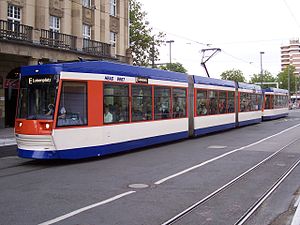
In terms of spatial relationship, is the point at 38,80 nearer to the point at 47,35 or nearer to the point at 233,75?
the point at 47,35

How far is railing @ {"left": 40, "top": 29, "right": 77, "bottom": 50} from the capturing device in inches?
1103

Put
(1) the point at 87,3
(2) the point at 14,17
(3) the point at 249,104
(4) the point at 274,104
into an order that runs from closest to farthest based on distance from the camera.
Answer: (2) the point at 14,17, (3) the point at 249,104, (1) the point at 87,3, (4) the point at 274,104

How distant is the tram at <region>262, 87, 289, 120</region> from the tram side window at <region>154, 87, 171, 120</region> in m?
22.0

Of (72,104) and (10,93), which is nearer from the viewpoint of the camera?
(72,104)

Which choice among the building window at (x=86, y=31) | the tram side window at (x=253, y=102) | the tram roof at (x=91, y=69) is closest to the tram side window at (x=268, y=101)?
the tram side window at (x=253, y=102)

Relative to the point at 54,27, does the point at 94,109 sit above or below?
below

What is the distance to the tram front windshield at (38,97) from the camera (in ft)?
40.2

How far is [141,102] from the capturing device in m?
15.9

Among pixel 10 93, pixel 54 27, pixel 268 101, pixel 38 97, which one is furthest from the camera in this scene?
pixel 268 101

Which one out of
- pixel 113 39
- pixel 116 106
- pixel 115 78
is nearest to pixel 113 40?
pixel 113 39

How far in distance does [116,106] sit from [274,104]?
3081 cm

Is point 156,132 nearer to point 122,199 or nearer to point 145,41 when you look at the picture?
point 122,199

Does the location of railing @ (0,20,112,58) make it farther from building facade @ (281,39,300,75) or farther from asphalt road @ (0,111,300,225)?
building facade @ (281,39,300,75)

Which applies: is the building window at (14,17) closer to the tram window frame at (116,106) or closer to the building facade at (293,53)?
the tram window frame at (116,106)
